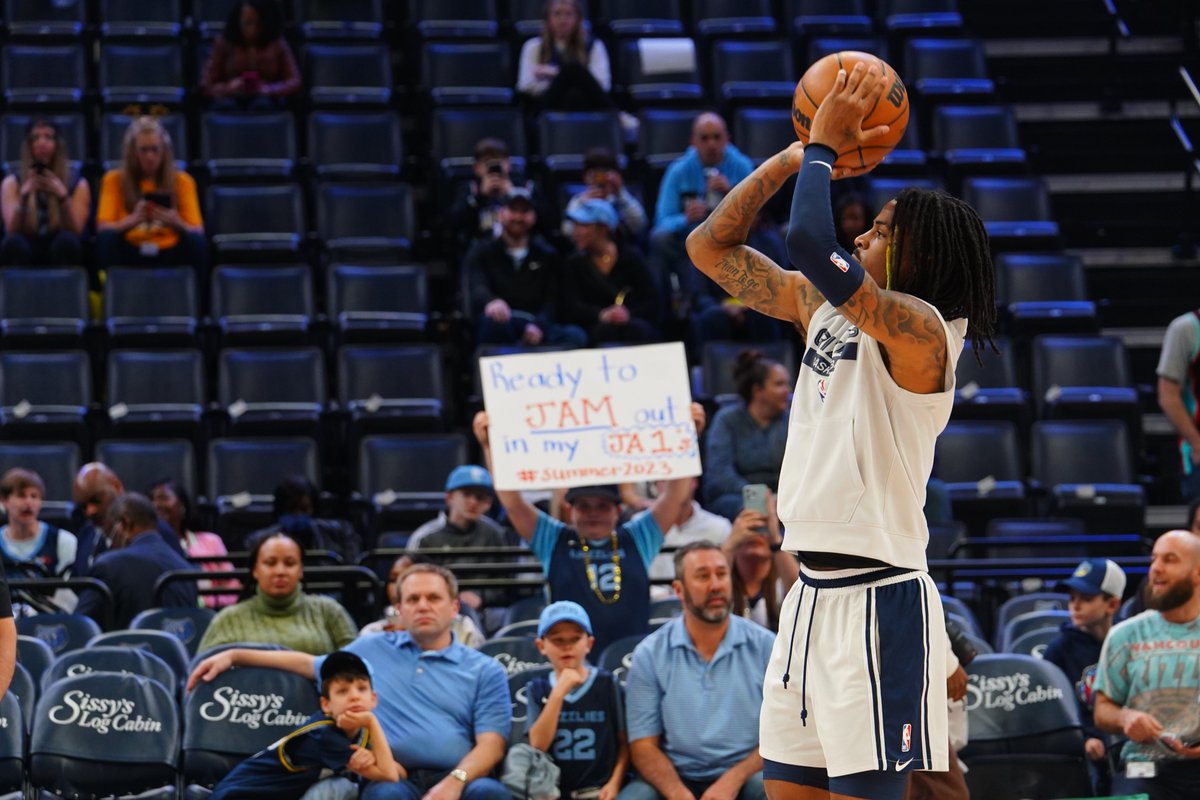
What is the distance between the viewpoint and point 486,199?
1081cm

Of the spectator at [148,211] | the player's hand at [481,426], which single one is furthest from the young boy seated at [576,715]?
the spectator at [148,211]

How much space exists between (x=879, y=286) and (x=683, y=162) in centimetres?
738

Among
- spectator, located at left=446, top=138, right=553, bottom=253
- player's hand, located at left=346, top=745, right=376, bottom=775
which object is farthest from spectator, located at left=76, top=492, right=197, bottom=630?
spectator, located at left=446, top=138, right=553, bottom=253

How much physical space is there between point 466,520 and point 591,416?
123 cm

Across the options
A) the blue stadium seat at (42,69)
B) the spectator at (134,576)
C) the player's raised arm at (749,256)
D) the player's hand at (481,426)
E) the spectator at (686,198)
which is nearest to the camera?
the player's raised arm at (749,256)

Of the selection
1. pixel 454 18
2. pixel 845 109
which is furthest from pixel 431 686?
pixel 454 18

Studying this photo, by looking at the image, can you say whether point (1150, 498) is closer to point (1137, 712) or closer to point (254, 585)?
point (1137, 712)

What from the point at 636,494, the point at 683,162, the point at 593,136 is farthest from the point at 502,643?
the point at 593,136

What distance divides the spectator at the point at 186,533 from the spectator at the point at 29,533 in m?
0.48

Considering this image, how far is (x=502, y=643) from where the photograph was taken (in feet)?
23.4

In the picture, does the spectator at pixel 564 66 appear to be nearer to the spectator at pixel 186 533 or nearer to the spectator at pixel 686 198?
the spectator at pixel 686 198

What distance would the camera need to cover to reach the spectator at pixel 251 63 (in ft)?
39.0

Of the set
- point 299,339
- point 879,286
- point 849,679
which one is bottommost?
point 849,679

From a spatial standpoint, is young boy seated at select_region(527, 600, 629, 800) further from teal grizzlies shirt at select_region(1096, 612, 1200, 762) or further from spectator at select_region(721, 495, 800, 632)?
teal grizzlies shirt at select_region(1096, 612, 1200, 762)
